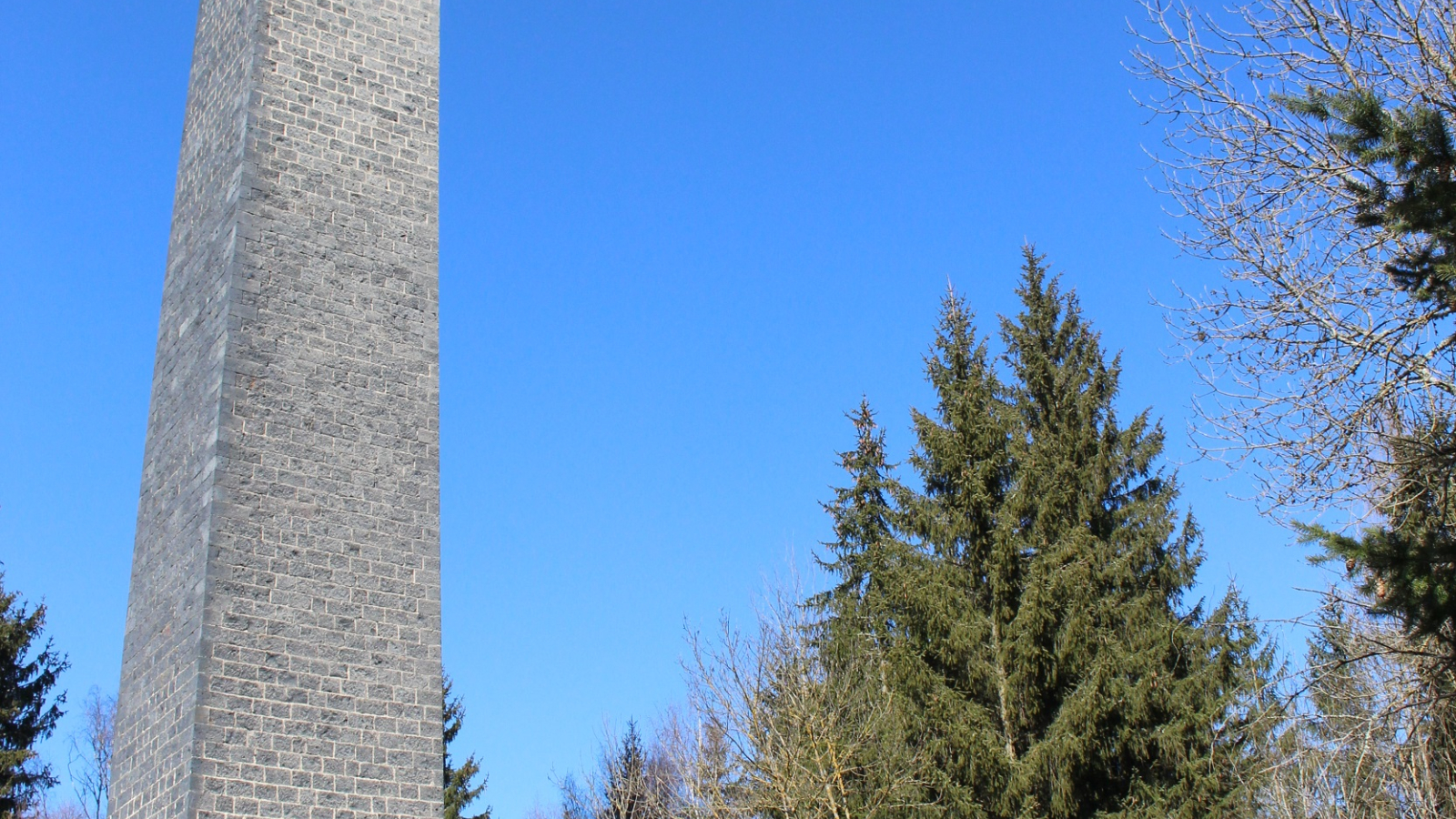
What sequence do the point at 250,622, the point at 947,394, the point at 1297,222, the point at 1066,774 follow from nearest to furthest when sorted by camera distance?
the point at 1297,222 < the point at 250,622 < the point at 1066,774 < the point at 947,394

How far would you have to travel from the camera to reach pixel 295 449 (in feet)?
34.9

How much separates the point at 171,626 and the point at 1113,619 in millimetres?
11186

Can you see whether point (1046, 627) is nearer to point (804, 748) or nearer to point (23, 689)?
point (804, 748)

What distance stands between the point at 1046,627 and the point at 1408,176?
10.1 metres

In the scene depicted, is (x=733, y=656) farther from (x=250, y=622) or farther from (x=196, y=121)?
(x=196, y=121)

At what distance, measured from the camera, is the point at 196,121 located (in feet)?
42.2

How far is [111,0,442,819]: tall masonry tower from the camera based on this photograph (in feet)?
32.0

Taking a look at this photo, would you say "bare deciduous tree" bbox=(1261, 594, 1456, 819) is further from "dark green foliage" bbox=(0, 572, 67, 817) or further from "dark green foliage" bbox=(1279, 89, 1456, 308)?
"dark green foliage" bbox=(0, 572, 67, 817)

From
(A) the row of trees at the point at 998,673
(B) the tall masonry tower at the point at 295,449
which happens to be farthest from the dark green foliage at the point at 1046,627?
(B) the tall masonry tower at the point at 295,449

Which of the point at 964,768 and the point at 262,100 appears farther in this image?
the point at 964,768

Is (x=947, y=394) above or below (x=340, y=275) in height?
above

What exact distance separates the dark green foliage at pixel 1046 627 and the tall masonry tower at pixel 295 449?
21.6ft

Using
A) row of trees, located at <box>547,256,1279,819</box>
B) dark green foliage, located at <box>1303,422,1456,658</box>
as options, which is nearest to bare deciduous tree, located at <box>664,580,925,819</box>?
row of trees, located at <box>547,256,1279,819</box>

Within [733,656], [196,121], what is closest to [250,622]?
[196,121]
